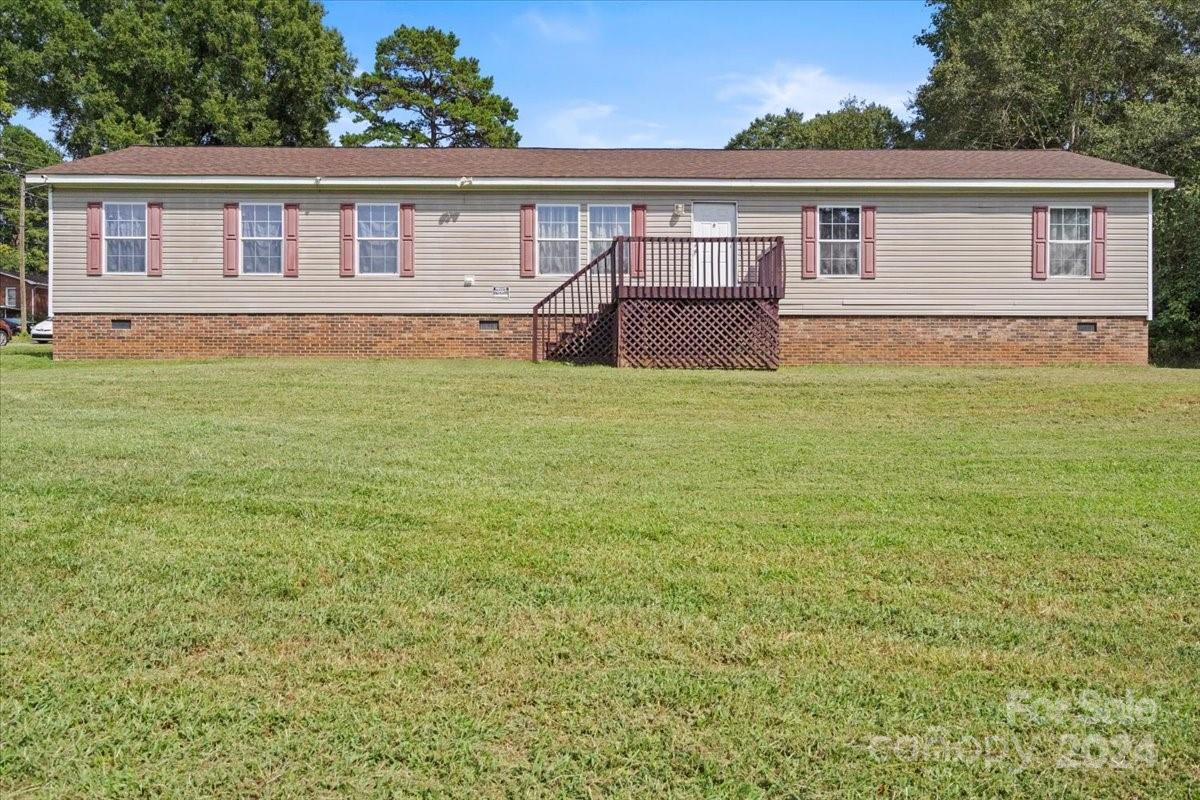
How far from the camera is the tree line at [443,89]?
21.2 m

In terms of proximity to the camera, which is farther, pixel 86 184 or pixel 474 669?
pixel 86 184

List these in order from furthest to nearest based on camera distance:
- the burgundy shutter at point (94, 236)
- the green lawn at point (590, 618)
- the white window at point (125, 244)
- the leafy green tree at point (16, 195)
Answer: the leafy green tree at point (16, 195), the white window at point (125, 244), the burgundy shutter at point (94, 236), the green lawn at point (590, 618)

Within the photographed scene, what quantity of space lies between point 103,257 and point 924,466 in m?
14.2

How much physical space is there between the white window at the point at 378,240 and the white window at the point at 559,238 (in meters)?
2.50

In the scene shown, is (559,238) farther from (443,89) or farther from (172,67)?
(443,89)

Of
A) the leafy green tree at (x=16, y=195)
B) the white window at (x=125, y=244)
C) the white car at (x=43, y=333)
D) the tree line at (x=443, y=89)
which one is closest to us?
the white window at (x=125, y=244)

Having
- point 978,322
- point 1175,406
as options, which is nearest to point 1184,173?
point 978,322

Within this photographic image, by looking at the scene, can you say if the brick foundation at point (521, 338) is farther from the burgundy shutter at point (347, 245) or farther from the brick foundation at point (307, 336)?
the burgundy shutter at point (347, 245)

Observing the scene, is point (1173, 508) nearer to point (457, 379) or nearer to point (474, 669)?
point (474, 669)

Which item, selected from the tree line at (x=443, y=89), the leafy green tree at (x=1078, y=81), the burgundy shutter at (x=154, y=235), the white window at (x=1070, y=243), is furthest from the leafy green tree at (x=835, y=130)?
the burgundy shutter at (x=154, y=235)

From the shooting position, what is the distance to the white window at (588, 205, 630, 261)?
15.2m

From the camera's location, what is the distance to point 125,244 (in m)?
15.1

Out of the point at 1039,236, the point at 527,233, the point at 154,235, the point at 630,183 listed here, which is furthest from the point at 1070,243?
the point at 154,235

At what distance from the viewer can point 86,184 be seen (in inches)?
582
